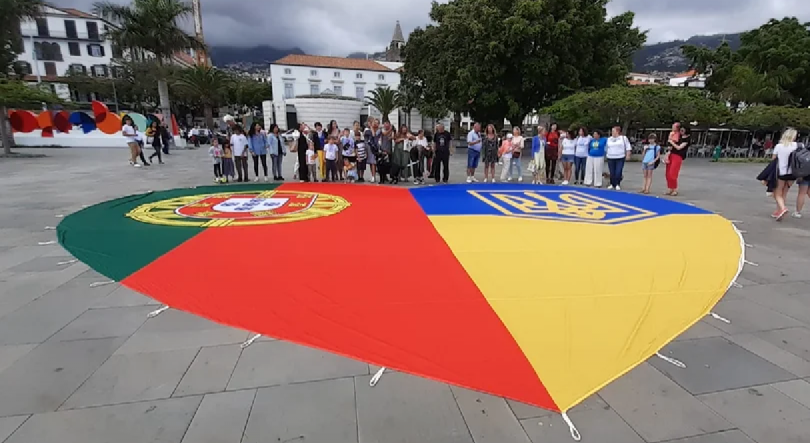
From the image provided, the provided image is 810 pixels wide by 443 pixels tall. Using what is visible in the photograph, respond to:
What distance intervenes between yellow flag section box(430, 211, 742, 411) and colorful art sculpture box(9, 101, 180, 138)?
2677 centimetres

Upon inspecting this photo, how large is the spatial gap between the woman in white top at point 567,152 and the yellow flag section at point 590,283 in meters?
5.42

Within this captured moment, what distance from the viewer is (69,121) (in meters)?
27.0

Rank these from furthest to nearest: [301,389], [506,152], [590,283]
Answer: [506,152], [590,283], [301,389]

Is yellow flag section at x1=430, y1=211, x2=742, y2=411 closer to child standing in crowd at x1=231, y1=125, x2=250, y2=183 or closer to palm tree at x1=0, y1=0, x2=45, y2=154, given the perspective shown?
child standing in crowd at x1=231, y1=125, x2=250, y2=183

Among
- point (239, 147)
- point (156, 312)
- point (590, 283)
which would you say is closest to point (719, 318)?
point (590, 283)

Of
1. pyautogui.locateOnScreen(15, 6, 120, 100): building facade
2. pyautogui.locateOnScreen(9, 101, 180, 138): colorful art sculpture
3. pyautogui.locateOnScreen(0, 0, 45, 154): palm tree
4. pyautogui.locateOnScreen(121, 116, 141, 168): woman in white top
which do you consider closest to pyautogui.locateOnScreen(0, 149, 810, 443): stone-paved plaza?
pyautogui.locateOnScreen(121, 116, 141, 168): woman in white top

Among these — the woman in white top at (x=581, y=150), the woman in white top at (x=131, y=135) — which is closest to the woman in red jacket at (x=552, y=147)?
the woman in white top at (x=581, y=150)

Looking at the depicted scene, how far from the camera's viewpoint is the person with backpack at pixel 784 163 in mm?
7285

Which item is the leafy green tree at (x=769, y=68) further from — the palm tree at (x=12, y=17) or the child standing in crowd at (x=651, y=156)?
the palm tree at (x=12, y=17)

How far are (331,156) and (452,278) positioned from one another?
8.15m

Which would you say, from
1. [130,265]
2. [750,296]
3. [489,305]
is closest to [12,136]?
[130,265]

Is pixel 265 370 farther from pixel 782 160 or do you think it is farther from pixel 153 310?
pixel 782 160

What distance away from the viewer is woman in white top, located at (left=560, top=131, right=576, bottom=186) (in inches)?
470

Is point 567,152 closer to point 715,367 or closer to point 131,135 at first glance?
point 715,367
